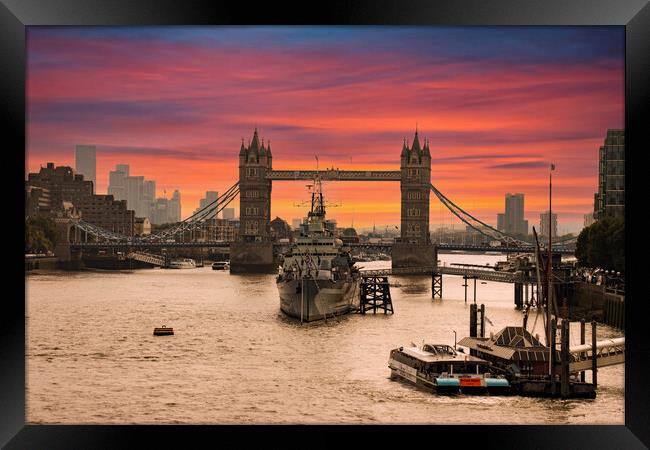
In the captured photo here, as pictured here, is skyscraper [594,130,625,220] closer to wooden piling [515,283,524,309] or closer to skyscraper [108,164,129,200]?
wooden piling [515,283,524,309]

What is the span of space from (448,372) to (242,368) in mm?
3586

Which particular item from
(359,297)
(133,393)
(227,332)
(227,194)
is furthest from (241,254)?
(133,393)

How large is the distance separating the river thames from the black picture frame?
2.23m

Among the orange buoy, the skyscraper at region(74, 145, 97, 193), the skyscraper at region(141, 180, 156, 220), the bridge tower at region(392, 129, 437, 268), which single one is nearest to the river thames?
the orange buoy

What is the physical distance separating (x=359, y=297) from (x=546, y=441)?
61.9 feet

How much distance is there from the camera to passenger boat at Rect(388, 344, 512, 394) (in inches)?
499

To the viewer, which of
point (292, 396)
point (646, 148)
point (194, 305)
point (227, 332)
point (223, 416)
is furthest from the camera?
point (194, 305)

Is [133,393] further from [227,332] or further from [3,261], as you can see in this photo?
[227,332]

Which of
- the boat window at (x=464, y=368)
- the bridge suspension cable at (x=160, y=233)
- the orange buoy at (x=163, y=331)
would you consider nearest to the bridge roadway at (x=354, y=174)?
the bridge suspension cable at (x=160, y=233)

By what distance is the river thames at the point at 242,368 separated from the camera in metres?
11.6

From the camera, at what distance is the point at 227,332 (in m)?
19.8
